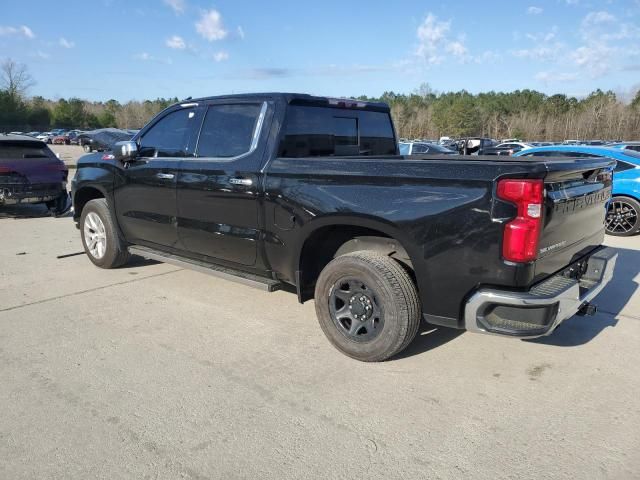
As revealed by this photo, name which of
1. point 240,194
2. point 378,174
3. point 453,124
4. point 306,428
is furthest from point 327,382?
point 453,124

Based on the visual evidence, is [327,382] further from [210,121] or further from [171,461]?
[210,121]

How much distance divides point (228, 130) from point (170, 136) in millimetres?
840

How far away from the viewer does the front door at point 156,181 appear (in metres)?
4.79

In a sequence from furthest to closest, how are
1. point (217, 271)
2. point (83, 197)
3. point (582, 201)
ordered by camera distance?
point (83, 197) → point (217, 271) → point (582, 201)

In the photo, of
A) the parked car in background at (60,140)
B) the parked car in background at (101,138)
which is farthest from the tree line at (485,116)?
the parked car in background at (101,138)

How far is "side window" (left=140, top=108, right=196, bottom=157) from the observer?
15.7 feet

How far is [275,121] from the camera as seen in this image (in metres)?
4.09

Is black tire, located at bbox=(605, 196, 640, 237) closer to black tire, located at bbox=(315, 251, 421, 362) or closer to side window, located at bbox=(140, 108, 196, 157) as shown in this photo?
black tire, located at bbox=(315, 251, 421, 362)

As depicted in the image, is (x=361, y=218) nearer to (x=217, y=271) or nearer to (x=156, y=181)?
(x=217, y=271)

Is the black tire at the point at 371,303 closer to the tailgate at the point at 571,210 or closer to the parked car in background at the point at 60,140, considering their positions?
the tailgate at the point at 571,210

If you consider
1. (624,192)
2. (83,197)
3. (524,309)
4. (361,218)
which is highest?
(361,218)

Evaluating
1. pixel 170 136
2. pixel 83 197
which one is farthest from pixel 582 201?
pixel 83 197

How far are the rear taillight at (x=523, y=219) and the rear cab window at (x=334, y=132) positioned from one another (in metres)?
1.85

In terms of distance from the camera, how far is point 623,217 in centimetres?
852
